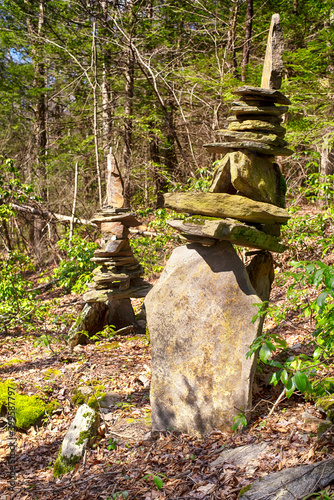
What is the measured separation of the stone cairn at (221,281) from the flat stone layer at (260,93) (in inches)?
0.4

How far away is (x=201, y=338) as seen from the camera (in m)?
3.88

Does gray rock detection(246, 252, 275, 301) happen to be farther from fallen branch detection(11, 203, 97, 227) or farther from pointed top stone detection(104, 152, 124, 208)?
fallen branch detection(11, 203, 97, 227)

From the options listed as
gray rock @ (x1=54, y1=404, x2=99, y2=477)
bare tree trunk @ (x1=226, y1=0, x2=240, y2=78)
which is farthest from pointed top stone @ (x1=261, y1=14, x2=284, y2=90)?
bare tree trunk @ (x1=226, y1=0, x2=240, y2=78)

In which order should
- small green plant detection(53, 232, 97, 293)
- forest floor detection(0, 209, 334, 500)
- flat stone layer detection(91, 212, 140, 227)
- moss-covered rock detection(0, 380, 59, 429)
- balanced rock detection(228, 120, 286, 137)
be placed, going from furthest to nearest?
1. small green plant detection(53, 232, 97, 293)
2. flat stone layer detection(91, 212, 140, 227)
3. moss-covered rock detection(0, 380, 59, 429)
4. balanced rock detection(228, 120, 286, 137)
5. forest floor detection(0, 209, 334, 500)

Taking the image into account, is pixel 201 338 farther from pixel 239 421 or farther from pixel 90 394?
pixel 90 394

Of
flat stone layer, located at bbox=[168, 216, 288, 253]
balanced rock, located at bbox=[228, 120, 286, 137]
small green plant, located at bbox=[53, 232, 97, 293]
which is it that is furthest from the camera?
small green plant, located at bbox=[53, 232, 97, 293]

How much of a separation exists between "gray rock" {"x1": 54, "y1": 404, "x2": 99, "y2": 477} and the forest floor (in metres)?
0.09

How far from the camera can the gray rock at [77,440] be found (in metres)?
3.94

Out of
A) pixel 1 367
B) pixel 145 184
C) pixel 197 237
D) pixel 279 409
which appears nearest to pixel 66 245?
pixel 1 367

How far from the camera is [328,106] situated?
28.3 ft

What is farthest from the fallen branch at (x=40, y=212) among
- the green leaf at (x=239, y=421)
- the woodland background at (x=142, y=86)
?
the green leaf at (x=239, y=421)

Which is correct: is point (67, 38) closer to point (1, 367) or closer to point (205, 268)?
point (1, 367)

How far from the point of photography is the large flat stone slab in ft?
12.2

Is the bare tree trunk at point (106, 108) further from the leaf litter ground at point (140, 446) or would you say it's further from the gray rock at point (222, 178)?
the gray rock at point (222, 178)
